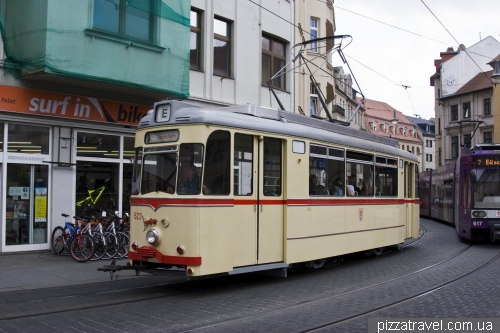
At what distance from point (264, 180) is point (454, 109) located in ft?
183

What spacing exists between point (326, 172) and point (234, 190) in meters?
2.91

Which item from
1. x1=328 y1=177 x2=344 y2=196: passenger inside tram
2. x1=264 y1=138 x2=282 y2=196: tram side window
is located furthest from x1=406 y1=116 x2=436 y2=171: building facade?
x1=264 y1=138 x2=282 y2=196: tram side window

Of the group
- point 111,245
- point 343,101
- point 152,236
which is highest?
point 343,101

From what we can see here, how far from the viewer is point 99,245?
13797mm

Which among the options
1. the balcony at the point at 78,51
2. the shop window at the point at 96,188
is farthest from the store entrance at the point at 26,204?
the balcony at the point at 78,51

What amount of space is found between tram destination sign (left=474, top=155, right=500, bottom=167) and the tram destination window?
271 inches

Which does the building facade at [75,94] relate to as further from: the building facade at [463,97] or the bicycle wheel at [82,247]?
the building facade at [463,97]

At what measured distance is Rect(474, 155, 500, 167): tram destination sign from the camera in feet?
56.4

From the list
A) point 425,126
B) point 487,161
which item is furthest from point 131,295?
point 425,126

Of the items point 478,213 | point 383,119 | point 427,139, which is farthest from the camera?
point 427,139

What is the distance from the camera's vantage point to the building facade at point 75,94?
13.3m

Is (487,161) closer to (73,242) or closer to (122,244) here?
(122,244)

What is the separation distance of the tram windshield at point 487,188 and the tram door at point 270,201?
30.8 feet

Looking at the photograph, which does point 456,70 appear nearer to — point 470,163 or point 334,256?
point 470,163
